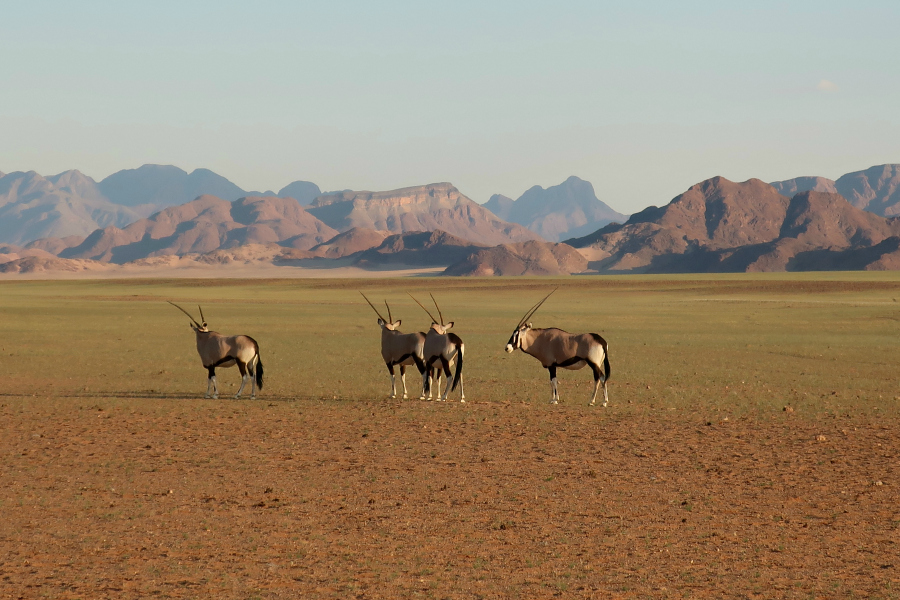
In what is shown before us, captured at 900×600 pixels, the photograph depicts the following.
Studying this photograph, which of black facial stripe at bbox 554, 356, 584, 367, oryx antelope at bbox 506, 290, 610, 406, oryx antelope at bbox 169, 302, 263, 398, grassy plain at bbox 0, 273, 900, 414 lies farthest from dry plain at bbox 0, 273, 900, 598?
black facial stripe at bbox 554, 356, 584, 367

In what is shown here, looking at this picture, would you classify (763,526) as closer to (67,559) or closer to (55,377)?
(67,559)

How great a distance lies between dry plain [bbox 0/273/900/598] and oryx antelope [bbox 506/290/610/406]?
3.14 feet

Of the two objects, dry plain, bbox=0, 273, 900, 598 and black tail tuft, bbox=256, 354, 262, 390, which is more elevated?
black tail tuft, bbox=256, 354, 262, 390

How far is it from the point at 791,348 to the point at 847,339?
529 centimetres

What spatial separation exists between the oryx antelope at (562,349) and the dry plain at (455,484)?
37.7 inches

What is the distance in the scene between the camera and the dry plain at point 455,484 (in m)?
8.84

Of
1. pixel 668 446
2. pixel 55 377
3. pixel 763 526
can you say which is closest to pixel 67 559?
pixel 763 526

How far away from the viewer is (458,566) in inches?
358

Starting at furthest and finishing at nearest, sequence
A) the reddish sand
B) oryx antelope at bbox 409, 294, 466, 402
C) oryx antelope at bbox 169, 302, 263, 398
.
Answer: oryx antelope at bbox 169, 302, 263, 398 < oryx antelope at bbox 409, 294, 466, 402 < the reddish sand

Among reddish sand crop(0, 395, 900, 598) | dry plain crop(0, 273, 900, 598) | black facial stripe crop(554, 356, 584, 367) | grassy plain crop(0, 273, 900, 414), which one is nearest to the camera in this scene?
reddish sand crop(0, 395, 900, 598)

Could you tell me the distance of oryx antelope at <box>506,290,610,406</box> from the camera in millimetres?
19017

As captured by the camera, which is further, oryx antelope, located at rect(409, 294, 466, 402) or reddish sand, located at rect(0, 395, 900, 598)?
oryx antelope, located at rect(409, 294, 466, 402)

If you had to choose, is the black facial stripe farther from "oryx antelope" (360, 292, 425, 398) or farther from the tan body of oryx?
"oryx antelope" (360, 292, 425, 398)

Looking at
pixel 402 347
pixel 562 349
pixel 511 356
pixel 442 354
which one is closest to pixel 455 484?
pixel 442 354
